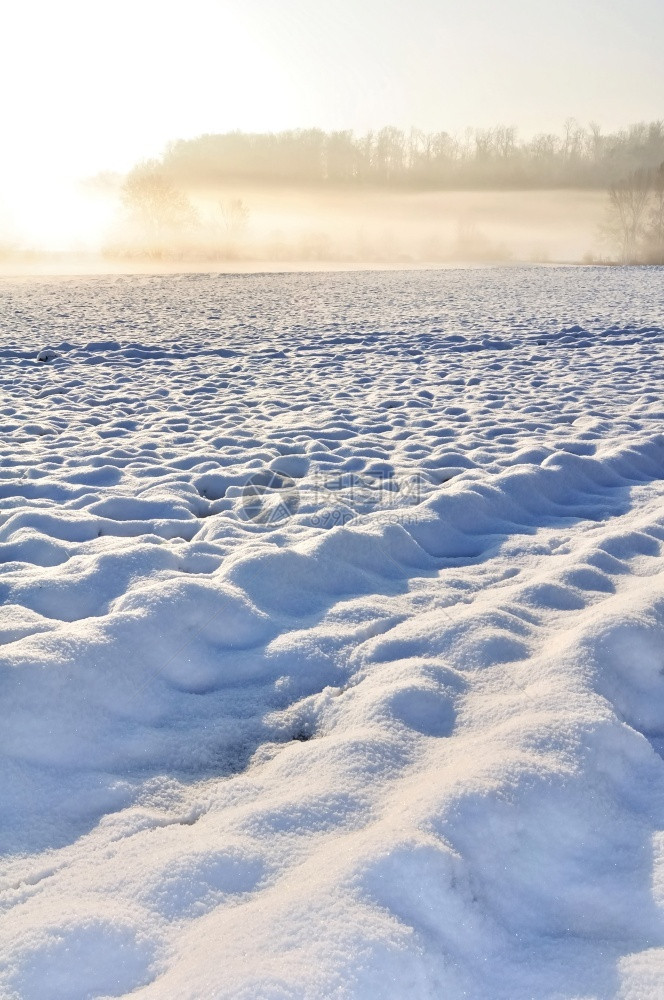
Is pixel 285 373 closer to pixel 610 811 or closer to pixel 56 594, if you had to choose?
pixel 56 594

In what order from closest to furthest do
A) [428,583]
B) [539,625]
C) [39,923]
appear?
1. [39,923]
2. [539,625]
3. [428,583]

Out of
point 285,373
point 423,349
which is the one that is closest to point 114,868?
point 285,373

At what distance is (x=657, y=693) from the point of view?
2.50 meters

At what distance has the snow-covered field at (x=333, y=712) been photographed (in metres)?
1.58

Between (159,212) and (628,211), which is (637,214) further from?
(159,212)

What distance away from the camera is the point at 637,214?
167ft

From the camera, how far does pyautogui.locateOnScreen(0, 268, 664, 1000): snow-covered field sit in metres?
1.58

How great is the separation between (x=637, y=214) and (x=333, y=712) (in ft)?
190

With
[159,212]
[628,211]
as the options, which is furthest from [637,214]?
[159,212]

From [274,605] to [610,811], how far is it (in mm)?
1657

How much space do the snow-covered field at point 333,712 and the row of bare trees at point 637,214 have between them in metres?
50.0

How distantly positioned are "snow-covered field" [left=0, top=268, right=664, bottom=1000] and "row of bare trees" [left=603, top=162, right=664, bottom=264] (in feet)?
164

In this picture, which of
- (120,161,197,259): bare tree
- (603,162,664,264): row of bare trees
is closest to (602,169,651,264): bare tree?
(603,162,664,264): row of bare trees

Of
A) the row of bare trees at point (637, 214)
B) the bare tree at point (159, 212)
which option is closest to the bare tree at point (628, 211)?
the row of bare trees at point (637, 214)
